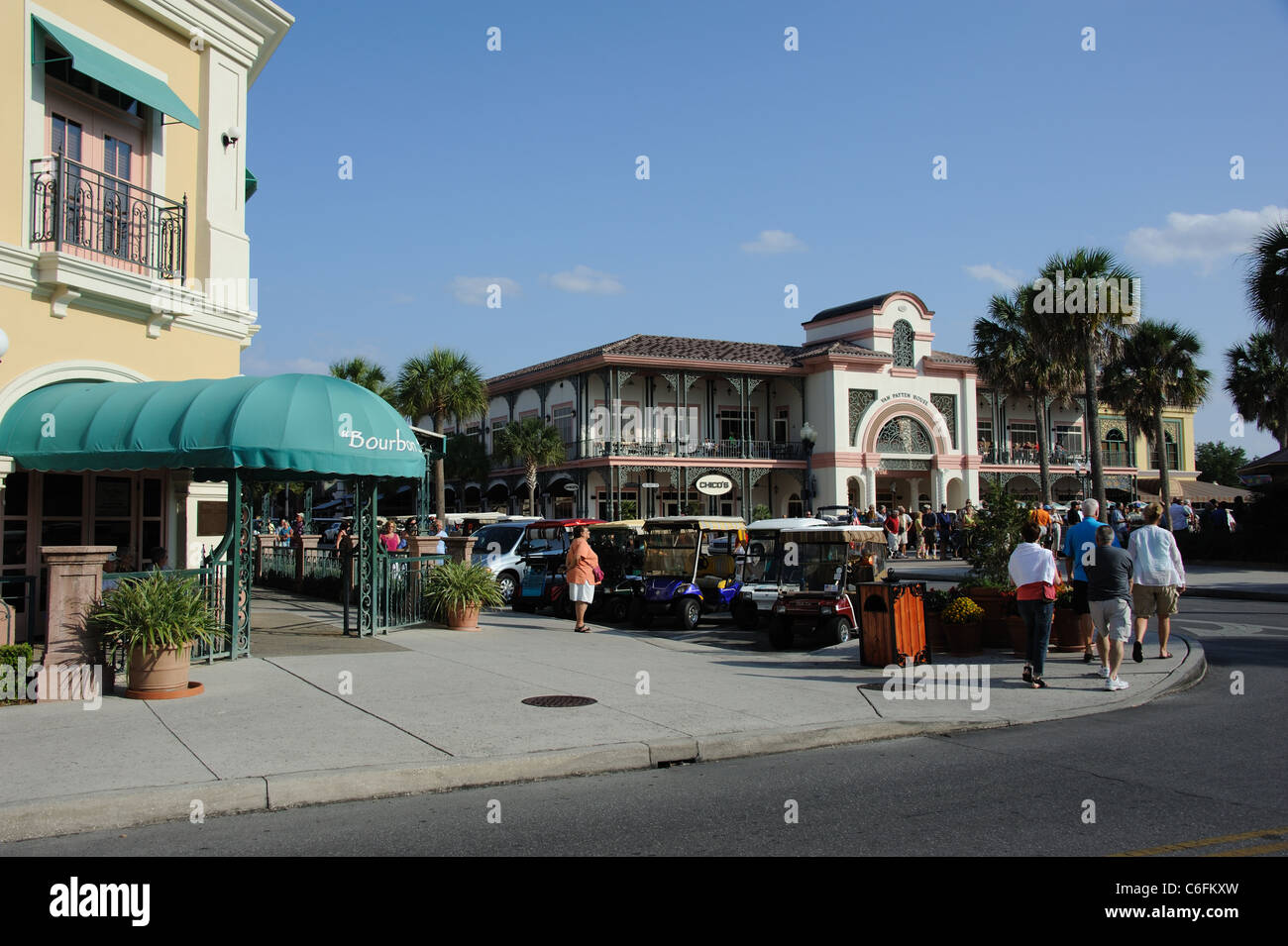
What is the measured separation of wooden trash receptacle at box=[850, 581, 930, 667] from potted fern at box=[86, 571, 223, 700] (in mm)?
7328

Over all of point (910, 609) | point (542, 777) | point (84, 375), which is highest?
point (84, 375)

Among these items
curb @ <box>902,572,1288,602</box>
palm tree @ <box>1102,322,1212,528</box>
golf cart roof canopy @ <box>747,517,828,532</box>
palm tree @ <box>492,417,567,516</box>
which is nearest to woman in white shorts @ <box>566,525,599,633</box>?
golf cart roof canopy @ <box>747,517,828,532</box>

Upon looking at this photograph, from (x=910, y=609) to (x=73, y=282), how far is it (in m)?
10.5

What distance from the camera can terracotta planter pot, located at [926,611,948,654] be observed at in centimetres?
1270

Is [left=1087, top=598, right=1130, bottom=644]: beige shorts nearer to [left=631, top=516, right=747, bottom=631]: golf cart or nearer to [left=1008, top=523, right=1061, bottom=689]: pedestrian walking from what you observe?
[left=1008, top=523, right=1061, bottom=689]: pedestrian walking

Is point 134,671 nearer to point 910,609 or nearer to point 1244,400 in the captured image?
point 910,609

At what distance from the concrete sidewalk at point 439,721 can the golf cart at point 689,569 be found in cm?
353

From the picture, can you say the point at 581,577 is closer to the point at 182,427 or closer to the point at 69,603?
the point at 182,427

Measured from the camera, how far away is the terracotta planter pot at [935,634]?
500 inches

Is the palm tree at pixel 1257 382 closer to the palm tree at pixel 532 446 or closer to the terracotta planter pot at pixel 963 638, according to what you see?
the palm tree at pixel 532 446

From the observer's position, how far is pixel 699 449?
4494 cm

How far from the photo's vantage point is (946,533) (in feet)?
113

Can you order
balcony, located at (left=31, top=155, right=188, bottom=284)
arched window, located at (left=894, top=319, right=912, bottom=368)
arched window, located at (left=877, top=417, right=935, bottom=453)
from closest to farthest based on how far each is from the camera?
balcony, located at (left=31, top=155, right=188, bottom=284) < arched window, located at (left=877, top=417, right=935, bottom=453) < arched window, located at (left=894, top=319, right=912, bottom=368)
